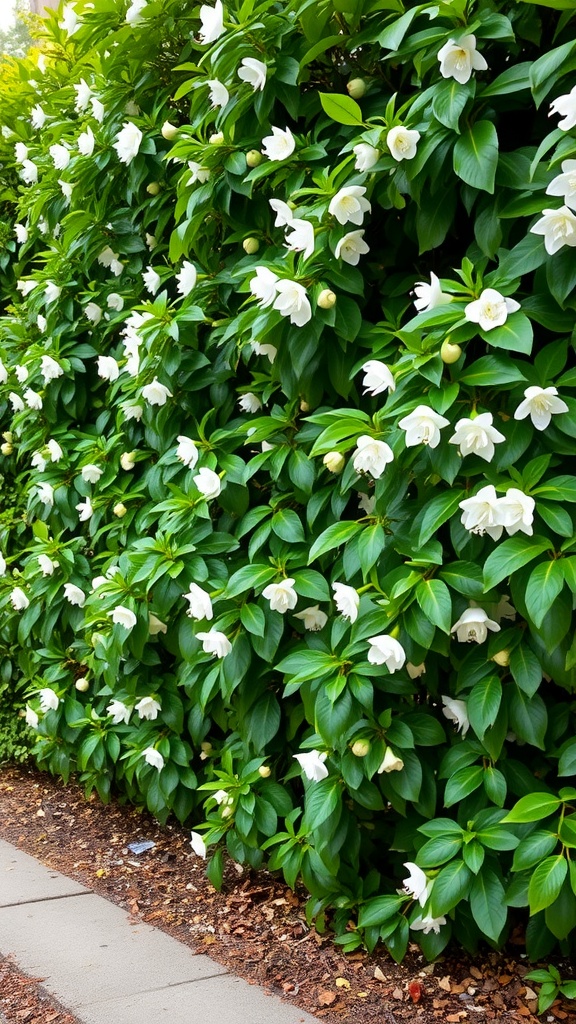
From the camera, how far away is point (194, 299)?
281 centimetres

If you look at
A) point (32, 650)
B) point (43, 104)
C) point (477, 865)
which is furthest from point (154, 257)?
point (477, 865)

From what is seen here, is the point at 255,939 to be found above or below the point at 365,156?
below

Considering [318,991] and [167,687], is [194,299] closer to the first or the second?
[167,687]

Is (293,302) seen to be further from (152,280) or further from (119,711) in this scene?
(119,711)

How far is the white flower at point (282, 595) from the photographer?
235 cm

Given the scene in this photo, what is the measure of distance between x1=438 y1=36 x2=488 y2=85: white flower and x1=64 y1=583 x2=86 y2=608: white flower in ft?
7.89

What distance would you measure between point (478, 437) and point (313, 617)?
2.82 feet

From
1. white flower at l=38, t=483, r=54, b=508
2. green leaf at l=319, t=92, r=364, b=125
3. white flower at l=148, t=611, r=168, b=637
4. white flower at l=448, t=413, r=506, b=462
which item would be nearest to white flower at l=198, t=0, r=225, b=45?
green leaf at l=319, t=92, r=364, b=125

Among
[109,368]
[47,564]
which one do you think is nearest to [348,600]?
[109,368]

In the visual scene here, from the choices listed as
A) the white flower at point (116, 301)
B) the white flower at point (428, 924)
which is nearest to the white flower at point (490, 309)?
the white flower at point (428, 924)

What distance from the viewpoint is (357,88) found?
2299 millimetres

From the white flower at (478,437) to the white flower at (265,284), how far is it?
2.11 feet

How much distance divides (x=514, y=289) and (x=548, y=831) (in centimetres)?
122

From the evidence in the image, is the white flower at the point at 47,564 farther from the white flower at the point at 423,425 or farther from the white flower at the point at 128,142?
the white flower at the point at 423,425
